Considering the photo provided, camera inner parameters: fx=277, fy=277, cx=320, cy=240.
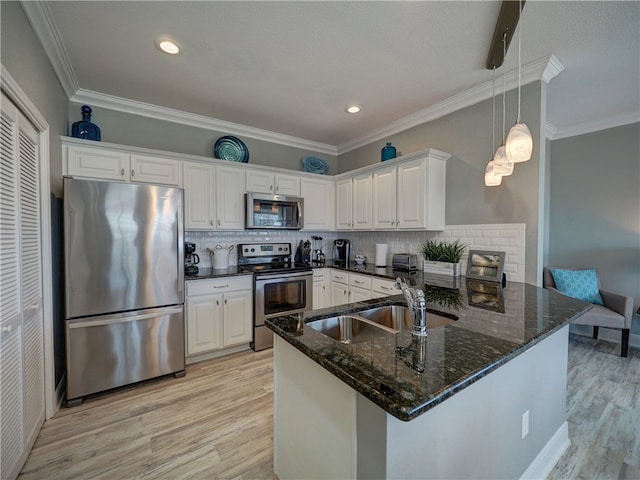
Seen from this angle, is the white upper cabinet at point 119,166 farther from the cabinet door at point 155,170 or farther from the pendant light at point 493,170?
the pendant light at point 493,170

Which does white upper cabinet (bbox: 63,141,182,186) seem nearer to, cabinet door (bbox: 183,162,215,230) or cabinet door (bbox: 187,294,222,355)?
cabinet door (bbox: 183,162,215,230)

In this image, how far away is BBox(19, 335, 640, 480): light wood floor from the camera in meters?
1.56

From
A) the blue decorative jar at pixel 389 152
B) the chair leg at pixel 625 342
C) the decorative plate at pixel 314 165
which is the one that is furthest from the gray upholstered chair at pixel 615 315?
the decorative plate at pixel 314 165

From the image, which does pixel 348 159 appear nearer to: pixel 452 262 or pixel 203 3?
pixel 452 262

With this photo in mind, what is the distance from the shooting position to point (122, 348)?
7.43 ft

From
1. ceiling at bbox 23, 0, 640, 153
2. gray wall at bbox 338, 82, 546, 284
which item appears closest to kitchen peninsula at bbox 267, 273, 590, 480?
gray wall at bbox 338, 82, 546, 284

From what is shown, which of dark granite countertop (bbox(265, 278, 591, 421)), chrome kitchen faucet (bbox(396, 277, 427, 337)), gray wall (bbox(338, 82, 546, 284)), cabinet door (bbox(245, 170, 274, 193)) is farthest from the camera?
cabinet door (bbox(245, 170, 274, 193))

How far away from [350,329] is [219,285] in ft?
6.07

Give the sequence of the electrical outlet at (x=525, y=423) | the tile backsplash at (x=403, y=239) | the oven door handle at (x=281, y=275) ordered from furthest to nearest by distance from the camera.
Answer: the oven door handle at (x=281, y=275) → the tile backsplash at (x=403, y=239) → the electrical outlet at (x=525, y=423)

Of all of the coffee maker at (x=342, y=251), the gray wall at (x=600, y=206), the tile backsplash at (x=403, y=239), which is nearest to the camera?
the tile backsplash at (x=403, y=239)

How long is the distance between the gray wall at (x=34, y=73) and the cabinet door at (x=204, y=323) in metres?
1.47

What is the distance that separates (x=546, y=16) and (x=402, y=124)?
1.71 metres

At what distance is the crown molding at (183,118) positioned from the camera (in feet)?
9.05

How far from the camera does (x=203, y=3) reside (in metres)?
1.66
